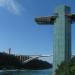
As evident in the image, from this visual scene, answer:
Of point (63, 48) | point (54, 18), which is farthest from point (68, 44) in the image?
point (54, 18)

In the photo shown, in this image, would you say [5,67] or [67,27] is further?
[5,67]

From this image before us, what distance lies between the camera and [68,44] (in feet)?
189

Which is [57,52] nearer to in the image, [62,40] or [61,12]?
[62,40]

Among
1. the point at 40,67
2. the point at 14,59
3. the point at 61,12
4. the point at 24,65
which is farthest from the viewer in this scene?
the point at 40,67

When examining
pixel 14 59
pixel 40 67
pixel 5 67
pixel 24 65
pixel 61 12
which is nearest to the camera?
pixel 61 12

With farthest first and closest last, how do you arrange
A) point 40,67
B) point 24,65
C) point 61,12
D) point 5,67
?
point 40,67 → point 24,65 → point 5,67 → point 61,12

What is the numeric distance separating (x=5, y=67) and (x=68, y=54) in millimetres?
84375

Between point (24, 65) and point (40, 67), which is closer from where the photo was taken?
point (24, 65)

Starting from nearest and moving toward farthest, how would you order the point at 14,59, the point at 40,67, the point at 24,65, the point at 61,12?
the point at 61,12
the point at 14,59
the point at 24,65
the point at 40,67

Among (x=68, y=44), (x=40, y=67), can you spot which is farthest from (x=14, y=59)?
(x=68, y=44)

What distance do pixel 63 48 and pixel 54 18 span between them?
565 centimetres

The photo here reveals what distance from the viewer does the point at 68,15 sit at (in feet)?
183

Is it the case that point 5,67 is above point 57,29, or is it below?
below

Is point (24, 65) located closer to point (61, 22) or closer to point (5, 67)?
point (5, 67)
